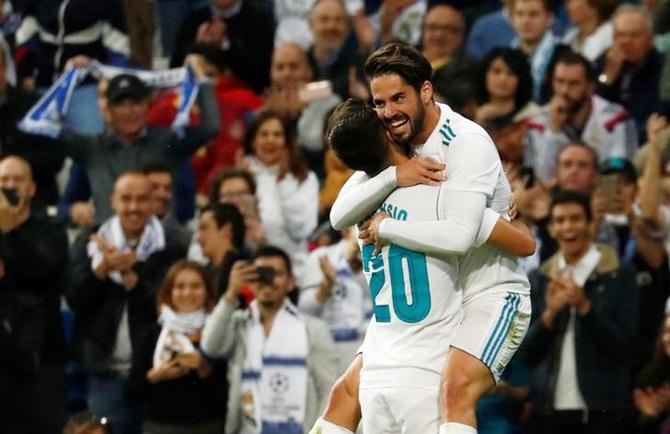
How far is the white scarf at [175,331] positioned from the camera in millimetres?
11820

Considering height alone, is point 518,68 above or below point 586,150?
above

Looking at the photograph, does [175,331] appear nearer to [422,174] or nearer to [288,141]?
[288,141]

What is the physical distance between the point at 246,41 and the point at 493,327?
6822 millimetres

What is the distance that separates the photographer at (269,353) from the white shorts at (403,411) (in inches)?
124

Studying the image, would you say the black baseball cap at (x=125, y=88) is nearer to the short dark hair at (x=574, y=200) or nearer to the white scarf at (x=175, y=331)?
Result: the white scarf at (x=175, y=331)

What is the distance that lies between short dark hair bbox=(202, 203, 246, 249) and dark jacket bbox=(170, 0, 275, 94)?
262 centimetres

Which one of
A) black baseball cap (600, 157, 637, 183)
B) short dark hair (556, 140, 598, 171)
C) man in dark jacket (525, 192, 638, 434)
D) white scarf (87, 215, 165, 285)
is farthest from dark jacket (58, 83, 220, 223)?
man in dark jacket (525, 192, 638, 434)

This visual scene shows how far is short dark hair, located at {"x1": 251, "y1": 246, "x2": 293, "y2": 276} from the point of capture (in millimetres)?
12008

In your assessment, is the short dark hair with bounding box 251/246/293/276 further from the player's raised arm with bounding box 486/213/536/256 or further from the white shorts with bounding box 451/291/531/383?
the player's raised arm with bounding box 486/213/536/256

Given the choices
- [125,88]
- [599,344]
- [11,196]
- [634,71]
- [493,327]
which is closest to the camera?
[493,327]

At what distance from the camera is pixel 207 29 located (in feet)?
49.5

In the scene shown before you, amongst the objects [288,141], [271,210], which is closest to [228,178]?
[271,210]

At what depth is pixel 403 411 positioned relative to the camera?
8.54 metres

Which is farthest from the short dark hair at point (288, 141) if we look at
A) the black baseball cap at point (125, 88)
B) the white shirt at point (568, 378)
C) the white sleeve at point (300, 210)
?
the white shirt at point (568, 378)
